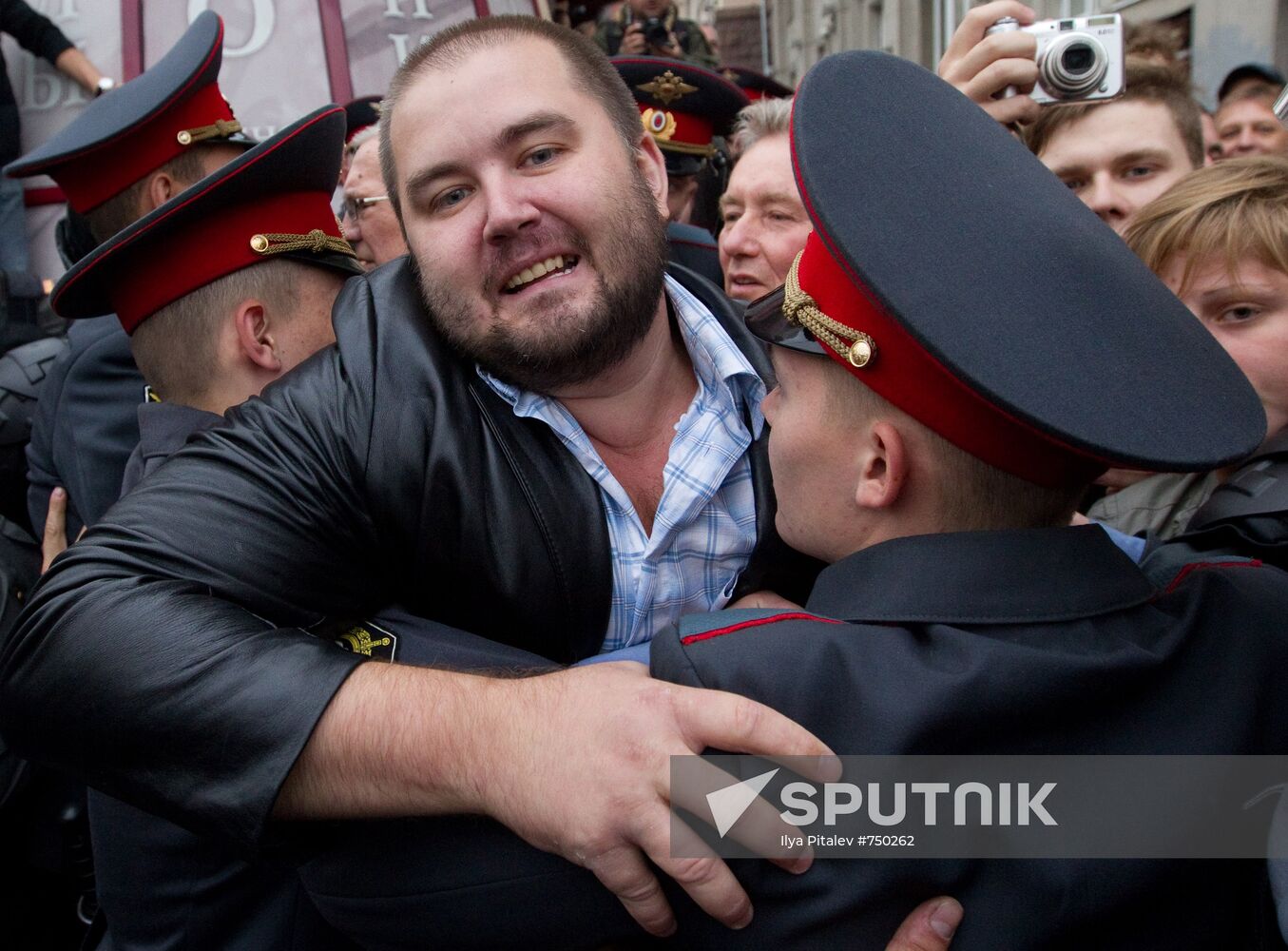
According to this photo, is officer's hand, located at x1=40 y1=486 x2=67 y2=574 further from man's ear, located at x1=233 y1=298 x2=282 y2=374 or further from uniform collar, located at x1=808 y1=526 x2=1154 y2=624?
uniform collar, located at x1=808 y1=526 x2=1154 y2=624

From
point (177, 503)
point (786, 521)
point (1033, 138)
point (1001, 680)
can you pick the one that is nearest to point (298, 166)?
point (177, 503)

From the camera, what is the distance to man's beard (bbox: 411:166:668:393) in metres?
1.78

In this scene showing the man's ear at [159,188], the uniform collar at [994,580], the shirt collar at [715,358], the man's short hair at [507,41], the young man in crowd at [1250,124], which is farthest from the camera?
the young man in crowd at [1250,124]

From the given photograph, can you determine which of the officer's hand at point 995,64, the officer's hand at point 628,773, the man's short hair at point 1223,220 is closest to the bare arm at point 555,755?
the officer's hand at point 628,773

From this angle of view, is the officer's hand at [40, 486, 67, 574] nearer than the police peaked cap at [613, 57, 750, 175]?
Yes

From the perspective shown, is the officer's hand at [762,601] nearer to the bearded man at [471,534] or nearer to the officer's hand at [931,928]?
the bearded man at [471,534]

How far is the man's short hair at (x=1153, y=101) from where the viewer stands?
2.78 metres

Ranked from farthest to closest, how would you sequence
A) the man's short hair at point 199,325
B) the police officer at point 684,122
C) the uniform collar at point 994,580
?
the police officer at point 684,122 → the man's short hair at point 199,325 → the uniform collar at point 994,580

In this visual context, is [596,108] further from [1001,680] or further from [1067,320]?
[1001,680]

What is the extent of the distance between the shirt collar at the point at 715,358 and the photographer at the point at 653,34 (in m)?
3.64

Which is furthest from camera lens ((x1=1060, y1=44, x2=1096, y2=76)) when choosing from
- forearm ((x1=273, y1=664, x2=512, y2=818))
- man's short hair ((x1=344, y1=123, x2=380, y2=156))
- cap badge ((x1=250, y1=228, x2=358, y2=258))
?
man's short hair ((x1=344, y1=123, x2=380, y2=156))

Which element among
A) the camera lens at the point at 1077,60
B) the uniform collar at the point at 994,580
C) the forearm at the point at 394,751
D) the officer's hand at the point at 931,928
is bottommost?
the officer's hand at the point at 931,928

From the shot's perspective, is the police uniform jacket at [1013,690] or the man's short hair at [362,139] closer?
the police uniform jacket at [1013,690]

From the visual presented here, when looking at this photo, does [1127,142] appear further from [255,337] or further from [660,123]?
[255,337]
